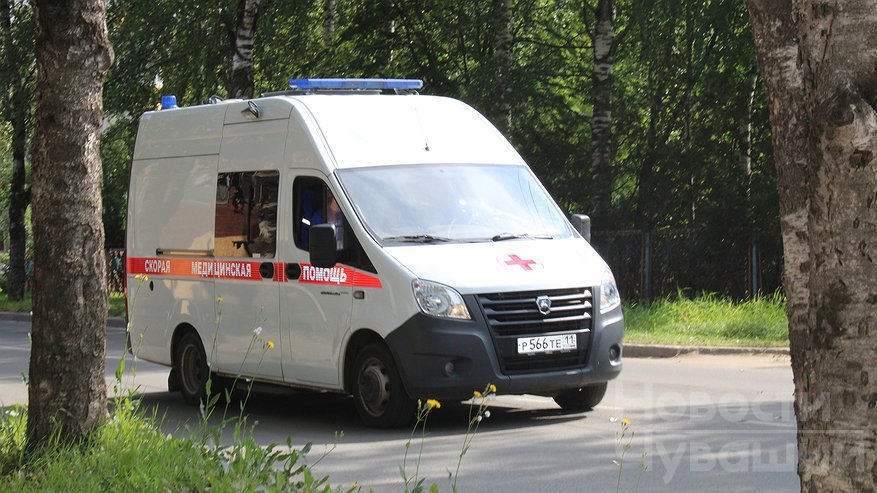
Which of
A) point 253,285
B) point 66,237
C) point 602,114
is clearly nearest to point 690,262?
point 602,114

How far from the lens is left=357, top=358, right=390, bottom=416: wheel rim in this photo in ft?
32.0

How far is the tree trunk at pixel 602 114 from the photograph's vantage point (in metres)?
22.8

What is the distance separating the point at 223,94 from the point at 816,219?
90.8ft

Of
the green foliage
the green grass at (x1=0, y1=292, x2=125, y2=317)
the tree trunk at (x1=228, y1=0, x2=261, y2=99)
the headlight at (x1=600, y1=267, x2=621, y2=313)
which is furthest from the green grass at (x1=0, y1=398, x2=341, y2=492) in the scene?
the green grass at (x1=0, y1=292, x2=125, y2=317)

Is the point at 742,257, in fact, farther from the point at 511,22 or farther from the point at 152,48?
the point at 152,48

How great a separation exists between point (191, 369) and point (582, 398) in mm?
3565

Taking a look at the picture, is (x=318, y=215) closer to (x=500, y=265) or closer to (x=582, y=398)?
(x=500, y=265)

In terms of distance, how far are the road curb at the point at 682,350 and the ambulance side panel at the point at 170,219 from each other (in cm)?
611

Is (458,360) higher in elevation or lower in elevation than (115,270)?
lower

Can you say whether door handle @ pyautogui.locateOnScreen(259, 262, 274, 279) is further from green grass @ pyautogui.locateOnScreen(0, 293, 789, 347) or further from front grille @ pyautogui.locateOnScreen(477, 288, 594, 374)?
green grass @ pyautogui.locateOnScreen(0, 293, 789, 347)

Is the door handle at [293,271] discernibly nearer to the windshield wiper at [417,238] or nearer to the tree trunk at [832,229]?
the windshield wiper at [417,238]

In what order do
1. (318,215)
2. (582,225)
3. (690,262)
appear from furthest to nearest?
(690,262) → (582,225) → (318,215)

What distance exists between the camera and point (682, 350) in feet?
52.2

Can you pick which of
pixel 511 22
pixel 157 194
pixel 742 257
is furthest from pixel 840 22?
pixel 511 22
